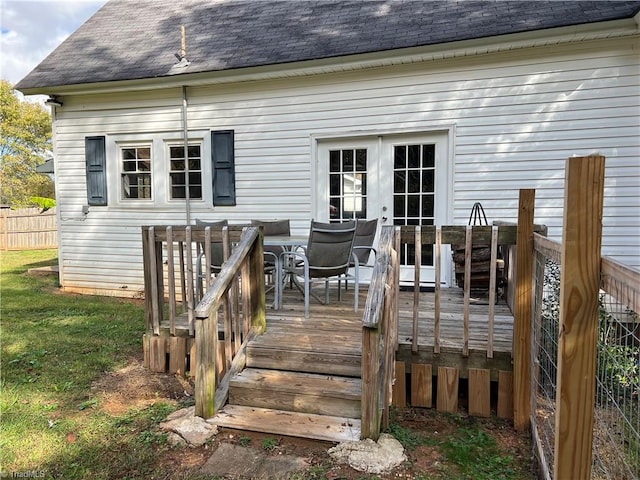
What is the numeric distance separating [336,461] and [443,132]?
169 inches

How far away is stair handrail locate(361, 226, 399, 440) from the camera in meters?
2.15

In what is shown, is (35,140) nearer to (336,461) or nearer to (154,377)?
(154,377)

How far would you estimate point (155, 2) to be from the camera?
8203mm

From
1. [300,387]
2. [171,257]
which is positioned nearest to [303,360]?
[300,387]

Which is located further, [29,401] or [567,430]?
[29,401]

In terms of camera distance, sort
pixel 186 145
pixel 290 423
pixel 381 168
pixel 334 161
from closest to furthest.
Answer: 1. pixel 290 423
2. pixel 381 168
3. pixel 334 161
4. pixel 186 145

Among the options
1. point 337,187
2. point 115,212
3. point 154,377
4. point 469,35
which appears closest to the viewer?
point 154,377

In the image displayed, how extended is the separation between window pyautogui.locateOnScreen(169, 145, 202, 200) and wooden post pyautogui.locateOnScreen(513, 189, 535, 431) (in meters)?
Answer: 5.02

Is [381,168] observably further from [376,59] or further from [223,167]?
[223,167]

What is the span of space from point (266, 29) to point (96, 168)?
11.8ft

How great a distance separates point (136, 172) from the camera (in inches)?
260

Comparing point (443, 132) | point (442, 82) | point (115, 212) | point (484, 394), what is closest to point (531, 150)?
point (443, 132)

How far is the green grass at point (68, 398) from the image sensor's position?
2191 millimetres

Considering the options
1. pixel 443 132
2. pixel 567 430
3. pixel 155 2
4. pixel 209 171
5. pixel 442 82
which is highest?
pixel 155 2
